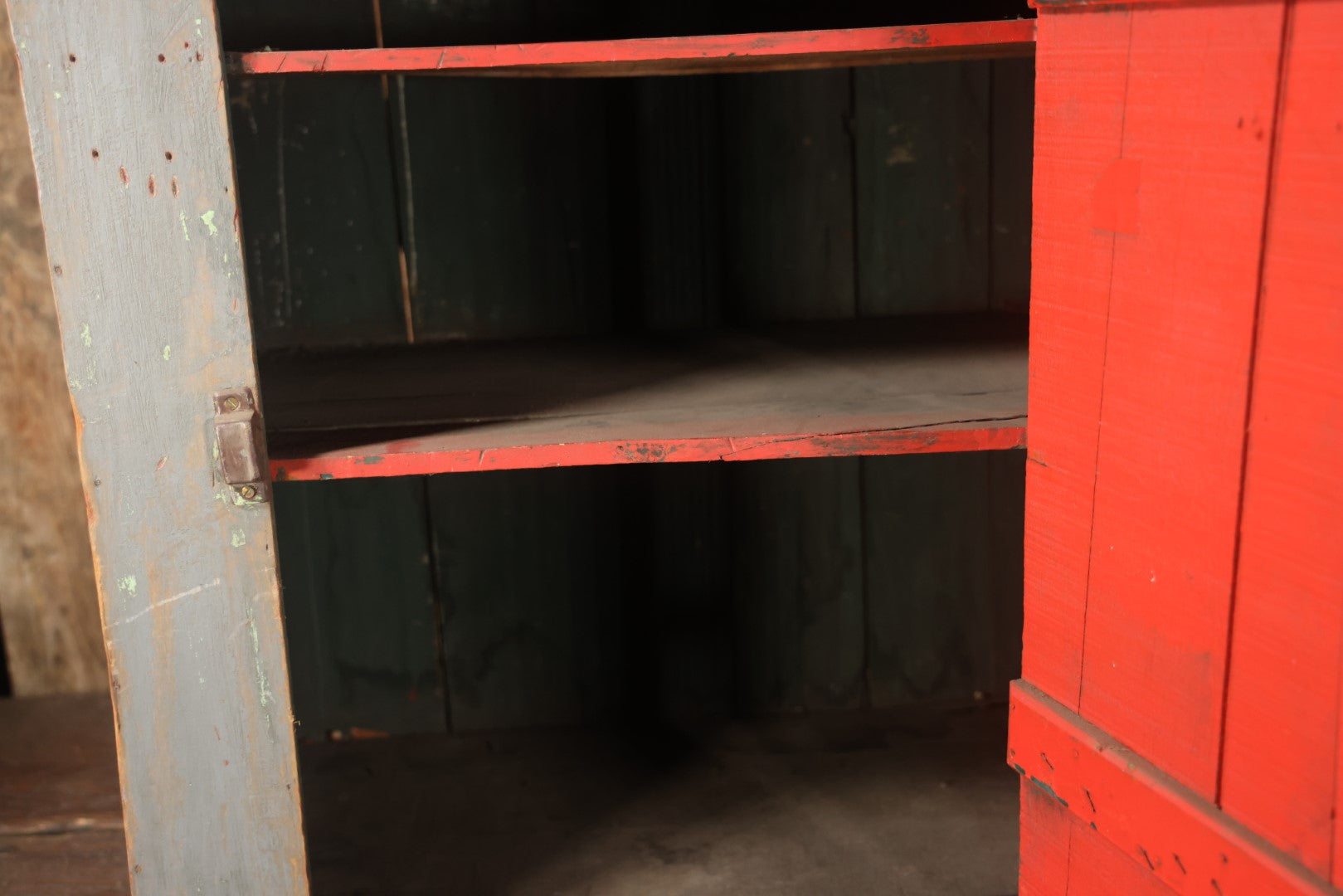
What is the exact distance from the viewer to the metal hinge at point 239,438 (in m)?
1.39

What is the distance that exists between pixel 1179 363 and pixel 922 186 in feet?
4.20

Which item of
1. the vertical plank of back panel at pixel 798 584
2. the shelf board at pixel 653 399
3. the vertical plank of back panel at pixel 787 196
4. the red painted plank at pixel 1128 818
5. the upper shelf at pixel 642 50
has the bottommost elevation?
the vertical plank of back panel at pixel 798 584

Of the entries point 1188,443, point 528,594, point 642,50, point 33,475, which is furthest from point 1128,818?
point 33,475

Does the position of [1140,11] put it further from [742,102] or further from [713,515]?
[713,515]

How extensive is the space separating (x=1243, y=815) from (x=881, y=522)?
4.43 feet

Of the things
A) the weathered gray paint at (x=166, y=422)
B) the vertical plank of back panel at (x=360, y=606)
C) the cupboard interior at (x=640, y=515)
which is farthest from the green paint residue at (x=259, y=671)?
the vertical plank of back panel at (x=360, y=606)

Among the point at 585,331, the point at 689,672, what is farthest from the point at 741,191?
the point at 689,672

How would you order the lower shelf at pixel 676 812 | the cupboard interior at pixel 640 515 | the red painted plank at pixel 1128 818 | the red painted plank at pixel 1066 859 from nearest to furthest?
the red painted plank at pixel 1128 818
the red painted plank at pixel 1066 859
the lower shelf at pixel 676 812
the cupboard interior at pixel 640 515

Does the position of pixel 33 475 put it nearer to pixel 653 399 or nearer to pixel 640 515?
pixel 640 515

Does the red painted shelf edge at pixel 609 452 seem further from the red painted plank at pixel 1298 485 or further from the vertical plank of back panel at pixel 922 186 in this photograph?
the vertical plank of back panel at pixel 922 186

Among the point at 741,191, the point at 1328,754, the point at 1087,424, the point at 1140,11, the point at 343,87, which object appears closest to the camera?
the point at 1328,754

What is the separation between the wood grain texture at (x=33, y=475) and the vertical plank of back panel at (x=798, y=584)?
1.22m

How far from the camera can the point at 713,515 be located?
2291 millimetres

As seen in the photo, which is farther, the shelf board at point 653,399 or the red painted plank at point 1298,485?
the shelf board at point 653,399
